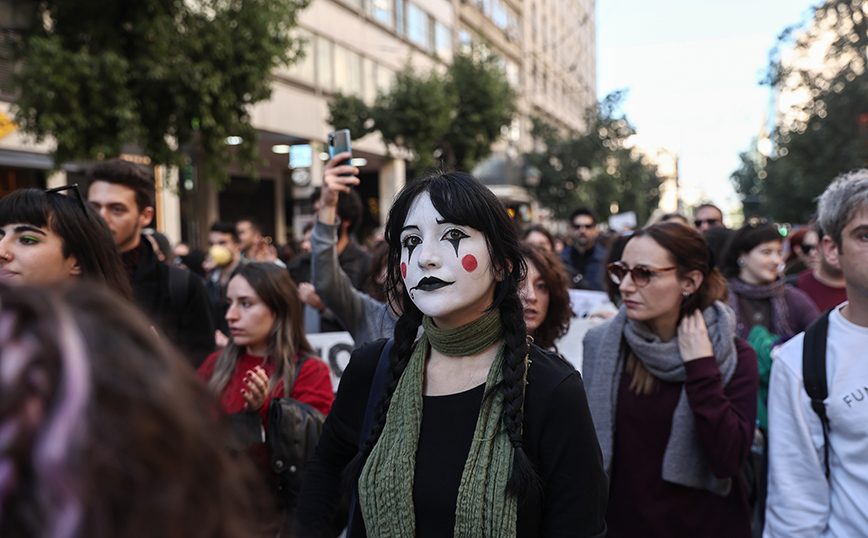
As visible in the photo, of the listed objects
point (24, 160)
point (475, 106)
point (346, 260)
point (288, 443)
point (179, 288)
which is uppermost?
point (475, 106)

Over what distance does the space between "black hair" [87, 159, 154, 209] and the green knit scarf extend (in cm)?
236

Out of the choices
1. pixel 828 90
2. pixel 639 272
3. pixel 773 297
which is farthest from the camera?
pixel 828 90

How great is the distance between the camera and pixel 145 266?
3531mm

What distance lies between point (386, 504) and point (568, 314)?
1.80 meters

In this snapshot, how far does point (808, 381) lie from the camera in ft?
7.50

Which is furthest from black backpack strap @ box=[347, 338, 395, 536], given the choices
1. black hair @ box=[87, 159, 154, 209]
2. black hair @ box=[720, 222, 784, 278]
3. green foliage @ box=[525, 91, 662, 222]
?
green foliage @ box=[525, 91, 662, 222]

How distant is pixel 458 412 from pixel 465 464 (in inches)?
6.1

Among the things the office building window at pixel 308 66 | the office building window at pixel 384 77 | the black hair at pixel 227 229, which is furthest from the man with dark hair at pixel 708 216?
the office building window at pixel 384 77

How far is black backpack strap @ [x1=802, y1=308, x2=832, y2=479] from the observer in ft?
7.42

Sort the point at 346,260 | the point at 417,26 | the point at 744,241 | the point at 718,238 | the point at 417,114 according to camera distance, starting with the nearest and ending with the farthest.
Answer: the point at 744,241, the point at 346,260, the point at 718,238, the point at 417,114, the point at 417,26

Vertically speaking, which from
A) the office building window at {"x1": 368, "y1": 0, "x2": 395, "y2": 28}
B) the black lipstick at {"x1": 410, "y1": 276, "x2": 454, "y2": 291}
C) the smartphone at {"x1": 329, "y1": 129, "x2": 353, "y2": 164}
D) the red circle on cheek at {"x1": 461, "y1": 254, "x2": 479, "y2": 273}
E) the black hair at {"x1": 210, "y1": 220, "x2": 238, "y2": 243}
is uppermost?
the office building window at {"x1": 368, "y1": 0, "x2": 395, "y2": 28}

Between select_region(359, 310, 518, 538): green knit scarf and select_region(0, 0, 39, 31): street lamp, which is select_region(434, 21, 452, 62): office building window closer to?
select_region(0, 0, 39, 31): street lamp

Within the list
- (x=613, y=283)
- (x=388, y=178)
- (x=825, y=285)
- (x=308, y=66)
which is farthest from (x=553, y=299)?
(x=388, y=178)

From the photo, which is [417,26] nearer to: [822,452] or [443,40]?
[443,40]
